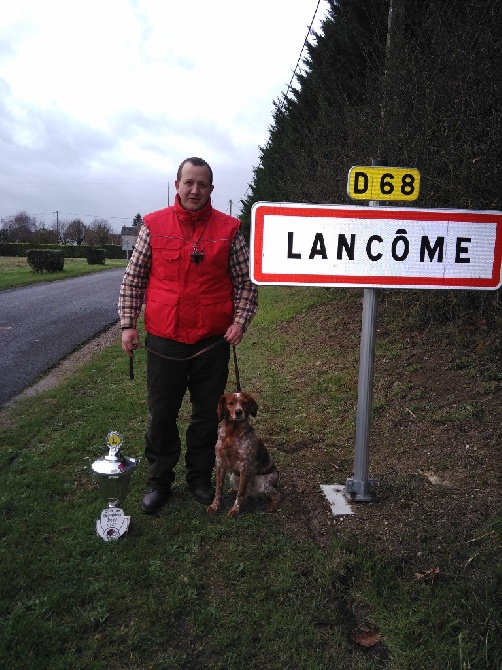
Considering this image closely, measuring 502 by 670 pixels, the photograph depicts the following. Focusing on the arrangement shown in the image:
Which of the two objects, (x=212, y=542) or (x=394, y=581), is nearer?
(x=394, y=581)

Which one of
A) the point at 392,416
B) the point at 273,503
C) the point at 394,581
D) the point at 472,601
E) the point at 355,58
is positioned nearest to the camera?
the point at 472,601

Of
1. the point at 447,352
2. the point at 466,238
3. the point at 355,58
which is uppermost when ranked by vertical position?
the point at 355,58

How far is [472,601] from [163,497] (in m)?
1.92

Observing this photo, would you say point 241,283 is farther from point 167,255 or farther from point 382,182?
point 382,182

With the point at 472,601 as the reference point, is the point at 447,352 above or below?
above

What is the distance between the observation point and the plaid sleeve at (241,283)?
332 cm

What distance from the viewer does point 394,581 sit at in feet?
8.27

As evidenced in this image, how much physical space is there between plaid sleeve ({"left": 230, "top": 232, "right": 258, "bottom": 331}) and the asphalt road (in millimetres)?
3787

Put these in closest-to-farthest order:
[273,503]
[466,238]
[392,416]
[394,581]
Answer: [394,581] → [466,238] → [273,503] → [392,416]

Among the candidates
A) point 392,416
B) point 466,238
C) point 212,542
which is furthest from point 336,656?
point 392,416

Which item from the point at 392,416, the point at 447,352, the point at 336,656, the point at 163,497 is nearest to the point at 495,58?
the point at 447,352

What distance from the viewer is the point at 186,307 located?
3193 millimetres

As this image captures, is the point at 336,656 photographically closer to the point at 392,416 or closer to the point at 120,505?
the point at 120,505

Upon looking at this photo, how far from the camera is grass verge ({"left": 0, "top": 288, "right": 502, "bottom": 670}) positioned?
214cm
